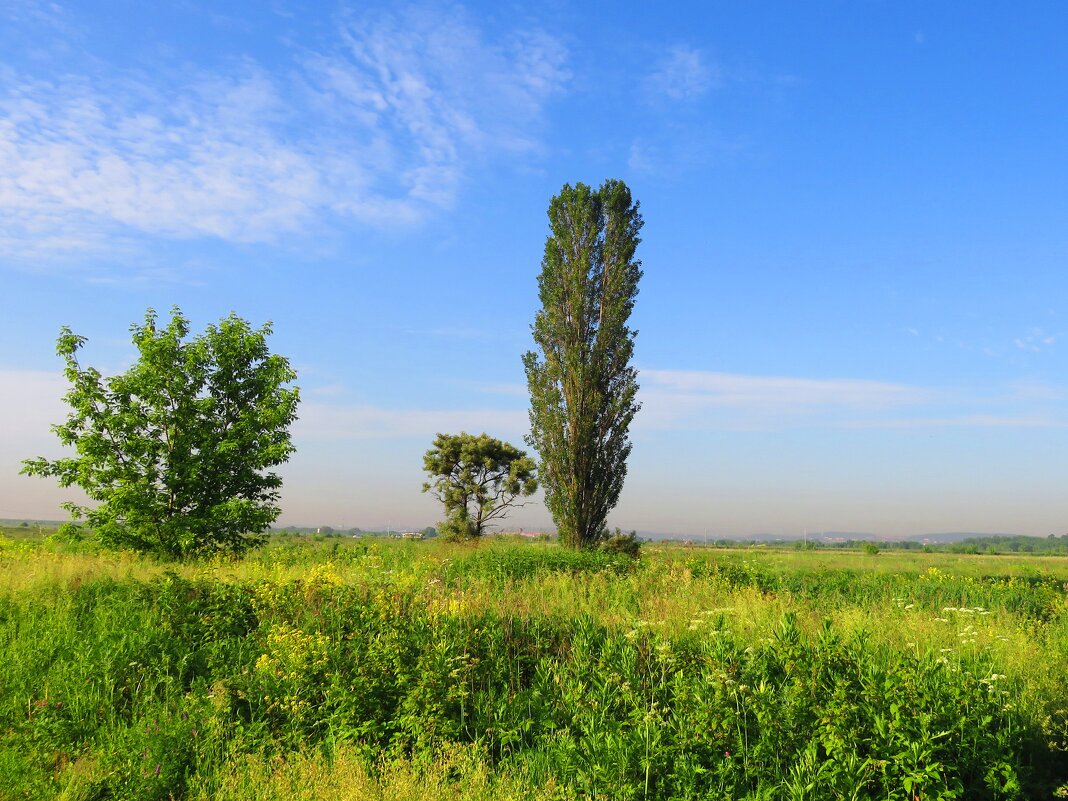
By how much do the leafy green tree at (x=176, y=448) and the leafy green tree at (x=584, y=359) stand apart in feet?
24.5

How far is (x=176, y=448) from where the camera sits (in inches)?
659

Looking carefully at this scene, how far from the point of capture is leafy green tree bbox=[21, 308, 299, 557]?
1648 cm

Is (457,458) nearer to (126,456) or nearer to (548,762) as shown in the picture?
Answer: (126,456)

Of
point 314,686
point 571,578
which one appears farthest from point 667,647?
point 571,578

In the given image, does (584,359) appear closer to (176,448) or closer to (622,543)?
(622,543)

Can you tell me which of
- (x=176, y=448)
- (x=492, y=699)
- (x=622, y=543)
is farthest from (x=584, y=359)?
(x=492, y=699)

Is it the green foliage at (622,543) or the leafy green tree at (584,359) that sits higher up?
the leafy green tree at (584,359)

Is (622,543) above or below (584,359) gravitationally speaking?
below

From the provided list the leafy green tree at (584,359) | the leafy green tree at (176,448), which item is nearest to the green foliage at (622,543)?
the leafy green tree at (584,359)

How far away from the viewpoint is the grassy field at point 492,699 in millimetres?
4477

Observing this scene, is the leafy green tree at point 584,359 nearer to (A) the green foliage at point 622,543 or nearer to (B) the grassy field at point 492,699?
(A) the green foliage at point 622,543

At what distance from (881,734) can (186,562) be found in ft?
47.9

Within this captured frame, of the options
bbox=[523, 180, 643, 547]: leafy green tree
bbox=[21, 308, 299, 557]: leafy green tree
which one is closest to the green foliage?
bbox=[523, 180, 643, 547]: leafy green tree

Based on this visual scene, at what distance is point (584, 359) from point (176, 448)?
36.3ft
